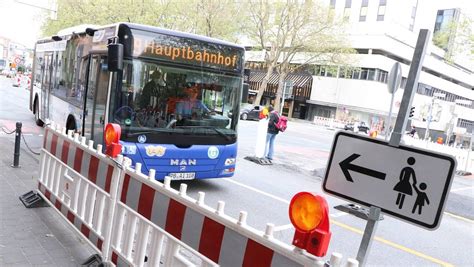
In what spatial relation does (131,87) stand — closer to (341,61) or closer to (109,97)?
(109,97)

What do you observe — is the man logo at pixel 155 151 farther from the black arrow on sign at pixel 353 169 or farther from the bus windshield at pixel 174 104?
the black arrow on sign at pixel 353 169

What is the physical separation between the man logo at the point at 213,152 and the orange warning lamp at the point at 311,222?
5534 millimetres

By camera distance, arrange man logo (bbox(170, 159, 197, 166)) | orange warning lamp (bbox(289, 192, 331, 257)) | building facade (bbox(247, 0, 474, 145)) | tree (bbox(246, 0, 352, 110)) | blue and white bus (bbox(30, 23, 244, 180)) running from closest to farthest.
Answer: orange warning lamp (bbox(289, 192, 331, 257)) < blue and white bus (bbox(30, 23, 244, 180)) < man logo (bbox(170, 159, 197, 166)) < tree (bbox(246, 0, 352, 110)) < building facade (bbox(247, 0, 474, 145))

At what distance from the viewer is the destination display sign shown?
22.8 feet

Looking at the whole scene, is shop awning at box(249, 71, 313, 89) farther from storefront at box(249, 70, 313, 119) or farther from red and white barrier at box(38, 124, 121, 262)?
red and white barrier at box(38, 124, 121, 262)

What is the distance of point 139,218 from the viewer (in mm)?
3557

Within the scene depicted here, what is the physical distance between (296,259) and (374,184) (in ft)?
2.46

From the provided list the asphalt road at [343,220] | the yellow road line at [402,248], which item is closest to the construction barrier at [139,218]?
the asphalt road at [343,220]

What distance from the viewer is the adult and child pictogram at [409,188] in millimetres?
2375

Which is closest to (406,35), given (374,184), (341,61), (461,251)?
(341,61)

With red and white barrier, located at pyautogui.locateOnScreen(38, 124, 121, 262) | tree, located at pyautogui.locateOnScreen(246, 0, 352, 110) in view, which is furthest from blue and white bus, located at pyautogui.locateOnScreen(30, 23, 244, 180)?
tree, located at pyautogui.locateOnScreen(246, 0, 352, 110)

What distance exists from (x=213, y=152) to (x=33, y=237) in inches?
147

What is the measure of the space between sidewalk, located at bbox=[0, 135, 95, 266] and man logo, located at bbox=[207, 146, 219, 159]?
2954 millimetres

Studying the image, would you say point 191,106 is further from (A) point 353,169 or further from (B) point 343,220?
(A) point 353,169
